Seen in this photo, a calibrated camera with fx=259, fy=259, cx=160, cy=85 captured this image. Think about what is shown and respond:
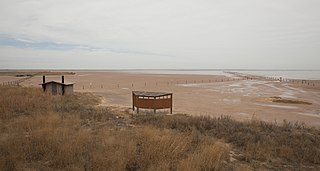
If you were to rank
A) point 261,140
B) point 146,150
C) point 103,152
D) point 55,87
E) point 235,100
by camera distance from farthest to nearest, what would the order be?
point 235,100, point 55,87, point 261,140, point 146,150, point 103,152

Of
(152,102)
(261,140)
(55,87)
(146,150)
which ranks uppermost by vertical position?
(55,87)

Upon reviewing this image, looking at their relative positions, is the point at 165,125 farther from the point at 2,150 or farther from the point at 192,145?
the point at 2,150

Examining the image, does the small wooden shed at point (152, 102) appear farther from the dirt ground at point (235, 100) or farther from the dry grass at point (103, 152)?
the dry grass at point (103, 152)

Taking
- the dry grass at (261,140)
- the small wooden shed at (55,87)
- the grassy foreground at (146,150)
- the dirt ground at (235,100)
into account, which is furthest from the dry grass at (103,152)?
the small wooden shed at (55,87)

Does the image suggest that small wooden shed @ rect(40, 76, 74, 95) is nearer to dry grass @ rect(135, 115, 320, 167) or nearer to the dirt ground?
the dirt ground

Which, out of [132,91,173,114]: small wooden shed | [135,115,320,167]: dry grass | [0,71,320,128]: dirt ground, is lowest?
[0,71,320,128]: dirt ground

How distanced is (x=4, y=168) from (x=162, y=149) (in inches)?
126

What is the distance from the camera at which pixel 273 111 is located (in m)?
20.1

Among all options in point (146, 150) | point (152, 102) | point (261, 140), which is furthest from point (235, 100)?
point (146, 150)

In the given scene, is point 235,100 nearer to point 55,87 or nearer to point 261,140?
point 55,87

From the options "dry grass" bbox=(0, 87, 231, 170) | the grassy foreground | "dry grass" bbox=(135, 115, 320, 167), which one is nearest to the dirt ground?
"dry grass" bbox=(135, 115, 320, 167)

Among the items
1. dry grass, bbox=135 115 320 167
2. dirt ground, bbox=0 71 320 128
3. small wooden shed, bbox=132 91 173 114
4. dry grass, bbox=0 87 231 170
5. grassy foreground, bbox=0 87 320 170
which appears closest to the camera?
dry grass, bbox=0 87 231 170

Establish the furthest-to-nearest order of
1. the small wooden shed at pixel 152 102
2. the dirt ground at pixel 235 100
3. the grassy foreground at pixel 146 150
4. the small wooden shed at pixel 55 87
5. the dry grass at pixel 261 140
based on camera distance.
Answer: the small wooden shed at pixel 55 87
the dirt ground at pixel 235 100
the small wooden shed at pixel 152 102
the dry grass at pixel 261 140
the grassy foreground at pixel 146 150

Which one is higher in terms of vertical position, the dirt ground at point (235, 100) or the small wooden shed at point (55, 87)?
the small wooden shed at point (55, 87)
